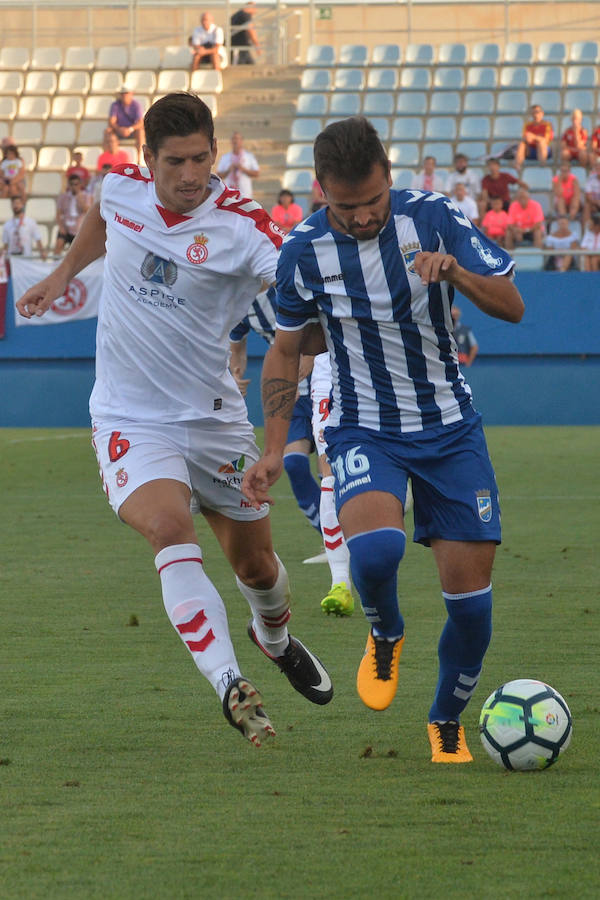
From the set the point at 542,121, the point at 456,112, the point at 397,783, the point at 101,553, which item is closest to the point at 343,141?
the point at 397,783

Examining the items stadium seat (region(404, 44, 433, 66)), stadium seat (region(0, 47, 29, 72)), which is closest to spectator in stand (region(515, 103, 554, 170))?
stadium seat (region(404, 44, 433, 66))

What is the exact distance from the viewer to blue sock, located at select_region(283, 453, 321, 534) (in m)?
9.02

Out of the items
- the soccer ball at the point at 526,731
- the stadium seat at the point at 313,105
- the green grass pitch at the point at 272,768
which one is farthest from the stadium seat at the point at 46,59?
the soccer ball at the point at 526,731

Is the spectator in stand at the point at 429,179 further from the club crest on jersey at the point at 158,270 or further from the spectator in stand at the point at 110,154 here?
the club crest on jersey at the point at 158,270

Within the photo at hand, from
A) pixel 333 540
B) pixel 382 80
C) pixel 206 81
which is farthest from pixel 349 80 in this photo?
pixel 333 540

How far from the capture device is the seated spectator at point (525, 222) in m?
20.3

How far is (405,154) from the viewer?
81.0 ft

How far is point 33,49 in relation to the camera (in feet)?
94.5

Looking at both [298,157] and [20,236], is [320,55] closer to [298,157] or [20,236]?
[298,157]

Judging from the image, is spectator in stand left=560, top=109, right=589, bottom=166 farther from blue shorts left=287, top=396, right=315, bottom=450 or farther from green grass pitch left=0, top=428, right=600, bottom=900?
green grass pitch left=0, top=428, right=600, bottom=900

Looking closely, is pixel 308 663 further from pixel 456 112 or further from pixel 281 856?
pixel 456 112

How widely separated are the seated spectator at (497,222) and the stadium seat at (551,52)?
7540 millimetres

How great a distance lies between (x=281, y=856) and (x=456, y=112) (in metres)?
23.4

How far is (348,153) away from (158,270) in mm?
950
